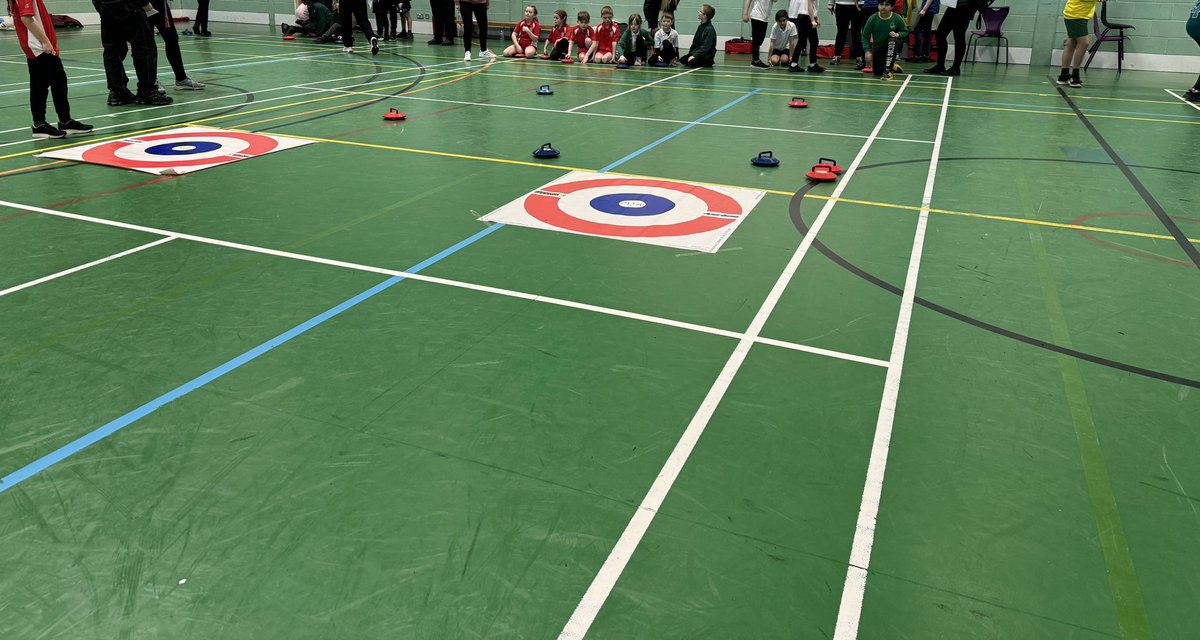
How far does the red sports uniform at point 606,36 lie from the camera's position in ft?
58.9

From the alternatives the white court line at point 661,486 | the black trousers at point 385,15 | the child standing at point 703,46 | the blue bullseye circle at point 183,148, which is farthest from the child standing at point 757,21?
the white court line at point 661,486

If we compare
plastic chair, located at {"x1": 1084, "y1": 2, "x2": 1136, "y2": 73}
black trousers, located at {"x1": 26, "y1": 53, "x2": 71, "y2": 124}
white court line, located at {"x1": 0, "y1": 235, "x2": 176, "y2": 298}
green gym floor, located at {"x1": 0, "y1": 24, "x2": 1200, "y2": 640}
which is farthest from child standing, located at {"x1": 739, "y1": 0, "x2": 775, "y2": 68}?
white court line, located at {"x1": 0, "y1": 235, "x2": 176, "y2": 298}

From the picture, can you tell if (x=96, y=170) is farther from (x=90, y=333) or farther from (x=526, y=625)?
(x=526, y=625)

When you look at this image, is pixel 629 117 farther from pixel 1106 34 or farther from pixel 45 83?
pixel 1106 34

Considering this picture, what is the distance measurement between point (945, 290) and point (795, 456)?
2.37 m

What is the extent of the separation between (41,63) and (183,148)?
173 centimetres

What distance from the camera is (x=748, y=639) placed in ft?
7.91

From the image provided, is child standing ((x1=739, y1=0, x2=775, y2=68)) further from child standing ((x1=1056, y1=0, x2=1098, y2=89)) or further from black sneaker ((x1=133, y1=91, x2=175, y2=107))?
black sneaker ((x1=133, y1=91, x2=175, y2=107))

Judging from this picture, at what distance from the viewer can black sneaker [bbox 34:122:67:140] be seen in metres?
8.80

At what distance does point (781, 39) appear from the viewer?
688 inches

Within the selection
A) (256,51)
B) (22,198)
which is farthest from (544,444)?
(256,51)

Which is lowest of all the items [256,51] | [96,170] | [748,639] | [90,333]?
[748,639]

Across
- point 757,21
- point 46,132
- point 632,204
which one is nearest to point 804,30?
point 757,21

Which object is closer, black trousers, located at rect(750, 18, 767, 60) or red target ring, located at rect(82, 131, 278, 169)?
red target ring, located at rect(82, 131, 278, 169)
